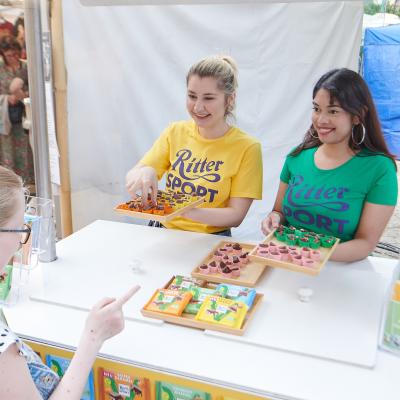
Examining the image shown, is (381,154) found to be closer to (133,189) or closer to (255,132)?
(133,189)

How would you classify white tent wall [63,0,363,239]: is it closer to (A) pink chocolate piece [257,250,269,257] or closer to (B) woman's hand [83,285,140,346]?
(A) pink chocolate piece [257,250,269,257]

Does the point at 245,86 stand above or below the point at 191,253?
above

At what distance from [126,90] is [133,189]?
1.69 metres

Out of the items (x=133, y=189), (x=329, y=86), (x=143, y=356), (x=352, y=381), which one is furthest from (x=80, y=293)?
(x=329, y=86)

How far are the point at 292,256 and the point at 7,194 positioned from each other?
2.34ft

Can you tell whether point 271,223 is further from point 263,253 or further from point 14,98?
point 14,98

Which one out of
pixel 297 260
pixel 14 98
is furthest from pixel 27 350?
pixel 14 98

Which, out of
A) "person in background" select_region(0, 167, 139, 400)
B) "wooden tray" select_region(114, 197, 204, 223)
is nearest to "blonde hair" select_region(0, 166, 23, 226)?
"person in background" select_region(0, 167, 139, 400)

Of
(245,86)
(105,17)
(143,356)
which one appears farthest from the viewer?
(245,86)

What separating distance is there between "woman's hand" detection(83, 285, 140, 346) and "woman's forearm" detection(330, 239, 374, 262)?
0.74m

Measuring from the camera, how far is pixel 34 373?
2.90ft

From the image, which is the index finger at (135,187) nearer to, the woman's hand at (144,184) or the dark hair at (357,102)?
the woman's hand at (144,184)

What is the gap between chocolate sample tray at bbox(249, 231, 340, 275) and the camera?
1.16 metres

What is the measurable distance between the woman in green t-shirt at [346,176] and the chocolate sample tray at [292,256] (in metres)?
0.18
